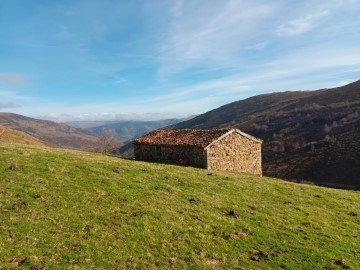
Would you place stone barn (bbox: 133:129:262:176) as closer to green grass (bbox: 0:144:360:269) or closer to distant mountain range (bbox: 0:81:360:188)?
green grass (bbox: 0:144:360:269)

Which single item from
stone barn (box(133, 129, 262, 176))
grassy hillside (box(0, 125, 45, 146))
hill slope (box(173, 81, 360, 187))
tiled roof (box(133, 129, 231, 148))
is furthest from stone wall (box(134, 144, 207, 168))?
grassy hillside (box(0, 125, 45, 146))

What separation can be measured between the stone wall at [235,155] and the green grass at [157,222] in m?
10.9

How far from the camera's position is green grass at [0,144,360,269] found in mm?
13062

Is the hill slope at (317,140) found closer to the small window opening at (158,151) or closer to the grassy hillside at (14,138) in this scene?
the small window opening at (158,151)

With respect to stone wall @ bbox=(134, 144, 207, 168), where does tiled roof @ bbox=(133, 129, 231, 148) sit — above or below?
above

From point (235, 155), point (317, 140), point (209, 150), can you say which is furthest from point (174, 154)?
point (317, 140)

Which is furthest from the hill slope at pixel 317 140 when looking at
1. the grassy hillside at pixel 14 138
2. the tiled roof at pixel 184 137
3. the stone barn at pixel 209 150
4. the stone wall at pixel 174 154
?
the grassy hillside at pixel 14 138

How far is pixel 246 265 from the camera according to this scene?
13234mm

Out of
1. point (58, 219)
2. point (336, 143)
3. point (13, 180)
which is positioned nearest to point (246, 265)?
point (58, 219)

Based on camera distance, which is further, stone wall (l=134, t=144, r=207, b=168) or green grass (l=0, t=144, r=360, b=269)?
stone wall (l=134, t=144, r=207, b=168)

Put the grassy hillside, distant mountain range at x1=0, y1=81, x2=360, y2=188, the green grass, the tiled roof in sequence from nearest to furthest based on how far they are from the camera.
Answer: the green grass < the tiled roof < distant mountain range at x1=0, y1=81, x2=360, y2=188 < the grassy hillside

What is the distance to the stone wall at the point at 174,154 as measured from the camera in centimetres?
3538

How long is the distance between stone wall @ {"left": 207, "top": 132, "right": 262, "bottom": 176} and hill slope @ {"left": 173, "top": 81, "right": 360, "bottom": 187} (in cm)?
4107

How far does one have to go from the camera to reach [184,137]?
4016 centimetres
